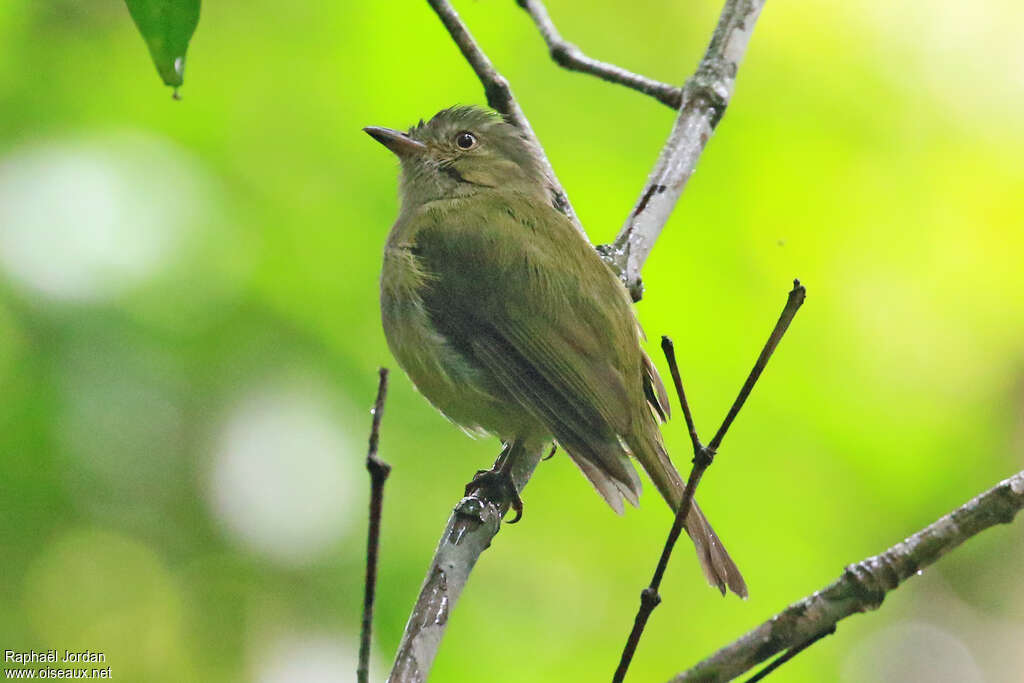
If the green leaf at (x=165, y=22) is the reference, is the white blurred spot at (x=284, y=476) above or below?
below

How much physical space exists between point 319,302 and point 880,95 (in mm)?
2545

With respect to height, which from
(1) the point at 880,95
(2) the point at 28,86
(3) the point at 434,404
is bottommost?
(3) the point at 434,404

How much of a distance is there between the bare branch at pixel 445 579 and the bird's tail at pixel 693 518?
439mm

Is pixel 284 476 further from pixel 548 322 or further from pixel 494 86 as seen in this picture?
pixel 494 86

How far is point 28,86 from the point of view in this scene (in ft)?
13.6

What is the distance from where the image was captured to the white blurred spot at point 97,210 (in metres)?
4.00

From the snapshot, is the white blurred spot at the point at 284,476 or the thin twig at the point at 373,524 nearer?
the thin twig at the point at 373,524

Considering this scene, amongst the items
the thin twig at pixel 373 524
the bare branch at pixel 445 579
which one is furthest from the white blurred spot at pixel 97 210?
the thin twig at pixel 373 524

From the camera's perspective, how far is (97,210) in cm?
423

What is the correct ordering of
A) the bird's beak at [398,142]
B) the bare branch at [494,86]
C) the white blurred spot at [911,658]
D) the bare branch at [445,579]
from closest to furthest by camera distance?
the bare branch at [445,579] < the bare branch at [494,86] < the bird's beak at [398,142] < the white blurred spot at [911,658]

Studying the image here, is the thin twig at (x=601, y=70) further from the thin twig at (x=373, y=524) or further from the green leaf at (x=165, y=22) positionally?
the thin twig at (x=373, y=524)

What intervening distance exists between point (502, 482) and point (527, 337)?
502mm

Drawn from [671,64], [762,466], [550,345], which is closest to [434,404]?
[550,345]

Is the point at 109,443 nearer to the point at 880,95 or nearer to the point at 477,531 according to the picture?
the point at 477,531
